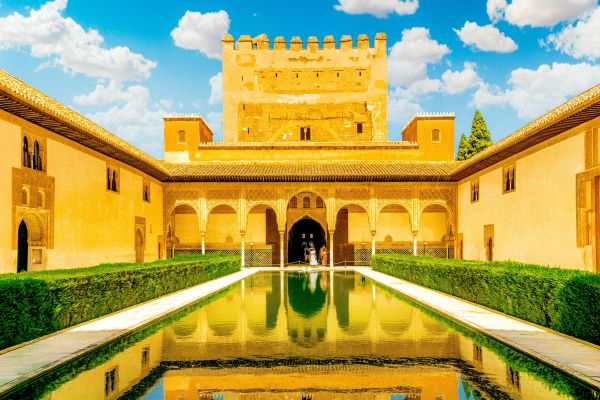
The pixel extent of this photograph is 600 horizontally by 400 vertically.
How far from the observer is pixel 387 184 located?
25828 millimetres

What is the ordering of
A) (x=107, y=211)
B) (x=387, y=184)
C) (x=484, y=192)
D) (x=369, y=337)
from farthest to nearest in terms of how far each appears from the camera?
(x=387, y=184)
(x=484, y=192)
(x=107, y=211)
(x=369, y=337)

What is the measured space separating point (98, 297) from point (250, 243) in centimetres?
1880

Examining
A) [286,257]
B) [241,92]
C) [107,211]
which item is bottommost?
[286,257]

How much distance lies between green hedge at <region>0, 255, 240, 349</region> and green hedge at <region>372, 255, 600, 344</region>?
6.94 metres

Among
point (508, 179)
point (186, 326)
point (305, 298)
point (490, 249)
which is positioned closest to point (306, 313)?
point (186, 326)

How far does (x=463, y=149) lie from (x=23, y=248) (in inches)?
1307

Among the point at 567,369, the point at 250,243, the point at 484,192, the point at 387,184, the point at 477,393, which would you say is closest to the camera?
the point at 477,393

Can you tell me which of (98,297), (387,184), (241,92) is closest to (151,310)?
(98,297)

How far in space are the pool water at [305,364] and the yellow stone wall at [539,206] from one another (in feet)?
23.0

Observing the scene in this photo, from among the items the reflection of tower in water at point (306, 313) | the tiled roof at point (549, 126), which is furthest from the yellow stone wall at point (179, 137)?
the reflection of tower in water at point (306, 313)

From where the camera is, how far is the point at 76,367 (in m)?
5.85

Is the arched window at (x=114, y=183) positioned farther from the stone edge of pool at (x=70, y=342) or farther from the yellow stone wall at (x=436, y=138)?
the yellow stone wall at (x=436, y=138)

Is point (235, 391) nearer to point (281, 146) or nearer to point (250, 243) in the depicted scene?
point (250, 243)

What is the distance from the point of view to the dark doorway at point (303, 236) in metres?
30.0
